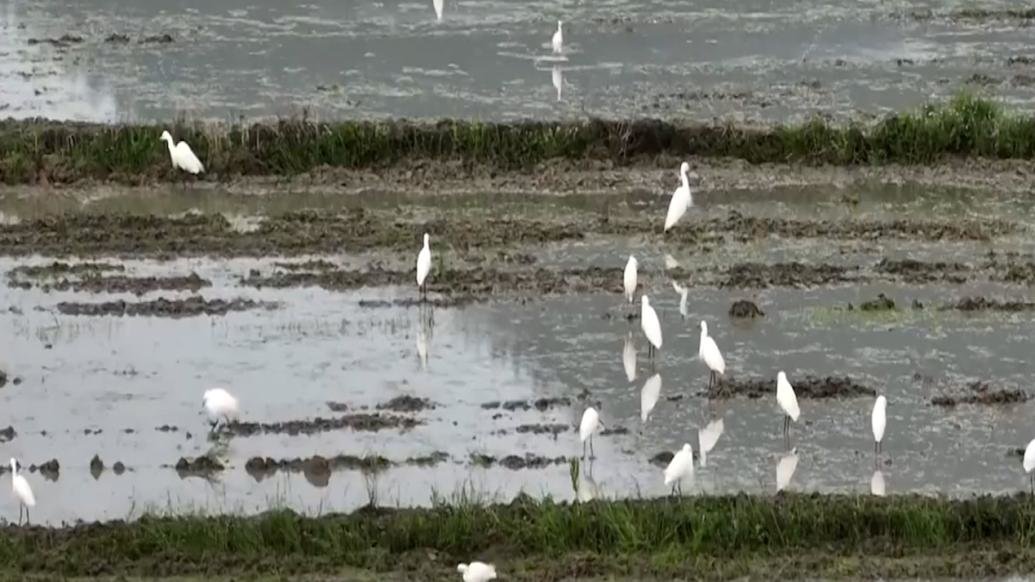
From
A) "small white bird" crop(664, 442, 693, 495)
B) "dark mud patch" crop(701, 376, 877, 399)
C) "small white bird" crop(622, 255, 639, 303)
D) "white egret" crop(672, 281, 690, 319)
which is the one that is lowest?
"dark mud patch" crop(701, 376, 877, 399)

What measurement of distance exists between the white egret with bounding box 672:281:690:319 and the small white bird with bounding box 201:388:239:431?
3.14m

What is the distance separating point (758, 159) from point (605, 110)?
1685mm

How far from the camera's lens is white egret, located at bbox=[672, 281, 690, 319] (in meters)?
11.7

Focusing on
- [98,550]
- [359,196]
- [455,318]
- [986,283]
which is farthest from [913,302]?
[98,550]

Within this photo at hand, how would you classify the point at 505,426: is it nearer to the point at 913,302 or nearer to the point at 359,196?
the point at 913,302

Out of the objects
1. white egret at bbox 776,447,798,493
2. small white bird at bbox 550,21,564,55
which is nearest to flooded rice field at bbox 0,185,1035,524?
white egret at bbox 776,447,798,493

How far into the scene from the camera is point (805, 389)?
10.3 meters

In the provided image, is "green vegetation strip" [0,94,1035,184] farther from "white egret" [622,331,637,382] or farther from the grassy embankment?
the grassy embankment

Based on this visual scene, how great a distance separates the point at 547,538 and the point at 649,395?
2416 millimetres

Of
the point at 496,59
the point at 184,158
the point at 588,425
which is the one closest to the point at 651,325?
the point at 588,425

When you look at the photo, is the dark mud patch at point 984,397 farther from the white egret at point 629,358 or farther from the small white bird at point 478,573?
the small white bird at point 478,573

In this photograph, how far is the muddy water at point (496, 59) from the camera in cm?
1627

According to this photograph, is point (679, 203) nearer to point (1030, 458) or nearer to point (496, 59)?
point (1030, 458)

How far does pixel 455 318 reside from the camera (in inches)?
459
